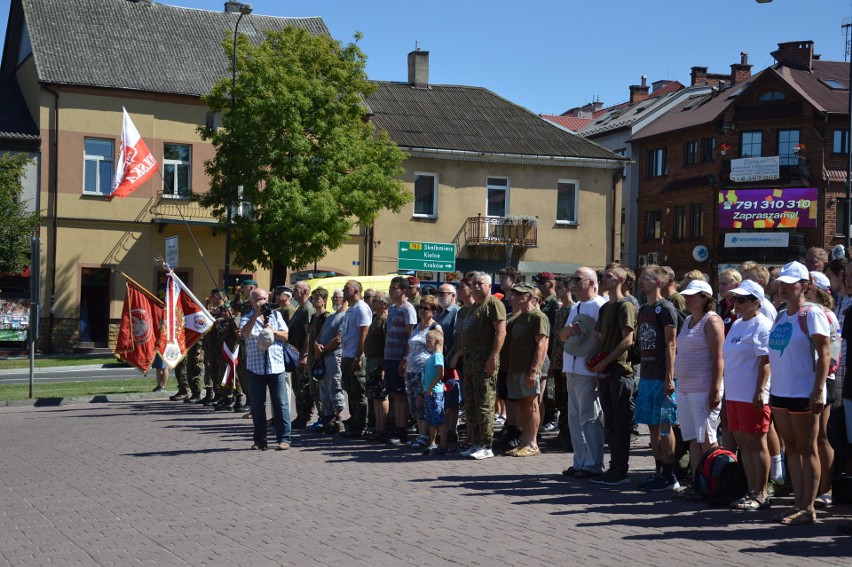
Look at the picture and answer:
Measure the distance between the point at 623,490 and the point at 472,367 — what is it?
278 centimetres

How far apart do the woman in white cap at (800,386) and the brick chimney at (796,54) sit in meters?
58.4

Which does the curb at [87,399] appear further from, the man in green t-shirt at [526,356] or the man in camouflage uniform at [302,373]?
the man in green t-shirt at [526,356]

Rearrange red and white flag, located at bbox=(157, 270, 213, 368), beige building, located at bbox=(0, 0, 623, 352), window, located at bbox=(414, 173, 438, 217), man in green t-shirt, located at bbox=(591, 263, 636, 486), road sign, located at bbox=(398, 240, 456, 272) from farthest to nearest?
window, located at bbox=(414, 173, 438, 217) → beige building, located at bbox=(0, 0, 623, 352) → road sign, located at bbox=(398, 240, 456, 272) → red and white flag, located at bbox=(157, 270, 213, 368) → man in green t-shirt, located at bbox=(591, 263, 636, 486)

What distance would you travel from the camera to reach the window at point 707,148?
6019cm

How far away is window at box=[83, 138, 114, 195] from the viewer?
127 feet

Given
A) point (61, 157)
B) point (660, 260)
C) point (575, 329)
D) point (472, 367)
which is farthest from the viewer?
point (660, 260)

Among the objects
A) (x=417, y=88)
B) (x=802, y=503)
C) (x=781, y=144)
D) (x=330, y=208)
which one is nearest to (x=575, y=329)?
(x=802, y=503)

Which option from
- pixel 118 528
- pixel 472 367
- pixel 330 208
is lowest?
pixel 118 528

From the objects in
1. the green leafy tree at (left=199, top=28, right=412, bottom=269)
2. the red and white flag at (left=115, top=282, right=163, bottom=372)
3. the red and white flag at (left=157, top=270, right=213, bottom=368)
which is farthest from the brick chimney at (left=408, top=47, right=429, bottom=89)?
the red and white flag at (left=157, top=270, right=213, bottom=368)

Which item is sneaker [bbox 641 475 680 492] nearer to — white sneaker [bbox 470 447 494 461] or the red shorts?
the red shorts

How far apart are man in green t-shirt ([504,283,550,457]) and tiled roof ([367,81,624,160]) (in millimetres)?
31146

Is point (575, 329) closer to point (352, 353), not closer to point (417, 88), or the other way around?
point (352, 353)

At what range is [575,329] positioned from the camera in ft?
36.4

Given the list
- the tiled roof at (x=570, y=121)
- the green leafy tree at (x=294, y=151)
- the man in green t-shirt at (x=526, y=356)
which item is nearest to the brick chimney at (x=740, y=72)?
the tiled roof at (x=570, y=121)
